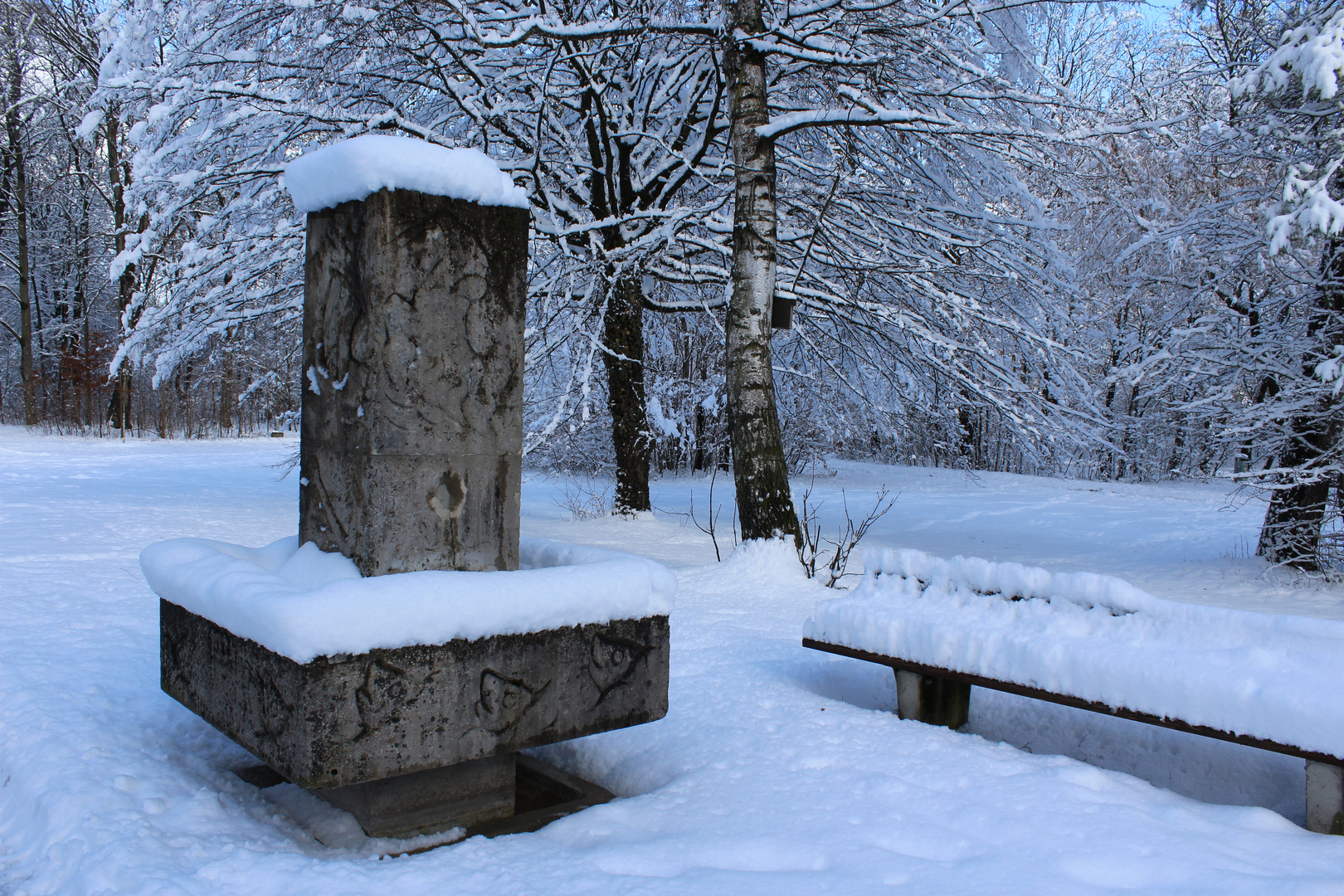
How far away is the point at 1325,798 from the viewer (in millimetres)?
2168

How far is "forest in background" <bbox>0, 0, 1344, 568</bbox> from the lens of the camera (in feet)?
20.3

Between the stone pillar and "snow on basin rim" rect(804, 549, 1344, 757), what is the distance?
1390 mm

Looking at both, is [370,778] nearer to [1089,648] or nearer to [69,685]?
[69,685]

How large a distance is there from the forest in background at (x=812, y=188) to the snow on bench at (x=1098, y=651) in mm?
3043

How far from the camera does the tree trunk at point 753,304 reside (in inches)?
233

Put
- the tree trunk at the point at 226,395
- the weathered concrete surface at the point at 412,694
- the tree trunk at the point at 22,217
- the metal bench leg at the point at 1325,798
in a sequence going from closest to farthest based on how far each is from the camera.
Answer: the weathered concrete surface at the point at 412,694
the metal bench leg at the point at 1325,798
the tree trunk at the point at 22,217
the tree trunk at the point at 226,395

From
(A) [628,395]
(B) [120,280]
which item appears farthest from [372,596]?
(B) [120,280]

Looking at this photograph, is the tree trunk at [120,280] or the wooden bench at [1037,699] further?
the tree trunk at [120,280]

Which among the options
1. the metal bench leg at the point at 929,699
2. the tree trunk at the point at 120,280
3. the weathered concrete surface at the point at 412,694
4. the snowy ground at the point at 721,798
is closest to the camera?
the snowy ground at the point at 721,798

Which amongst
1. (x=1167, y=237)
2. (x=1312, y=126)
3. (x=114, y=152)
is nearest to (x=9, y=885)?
(x=1167, y=237)

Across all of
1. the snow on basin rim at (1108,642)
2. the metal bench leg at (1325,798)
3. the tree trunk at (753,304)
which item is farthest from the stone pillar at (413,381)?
the tree trunk at (753,304)

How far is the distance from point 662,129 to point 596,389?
3.14 m

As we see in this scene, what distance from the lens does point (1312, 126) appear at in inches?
258

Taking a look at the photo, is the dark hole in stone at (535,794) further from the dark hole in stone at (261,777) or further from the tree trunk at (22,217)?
the tree trunk at (22,217)
